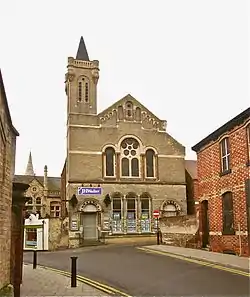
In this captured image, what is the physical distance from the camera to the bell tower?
123ft

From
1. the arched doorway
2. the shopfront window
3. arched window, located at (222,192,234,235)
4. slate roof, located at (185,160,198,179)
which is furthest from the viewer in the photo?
slate roof, located at (185,160,198,179)

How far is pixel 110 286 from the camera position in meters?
12.1

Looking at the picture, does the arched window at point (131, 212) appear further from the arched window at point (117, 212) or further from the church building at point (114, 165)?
the arched window at point (117, 212)

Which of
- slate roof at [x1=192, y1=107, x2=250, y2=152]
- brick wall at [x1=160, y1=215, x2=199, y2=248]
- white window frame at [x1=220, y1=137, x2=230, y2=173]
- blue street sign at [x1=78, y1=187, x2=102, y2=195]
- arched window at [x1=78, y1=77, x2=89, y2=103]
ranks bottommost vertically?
brick wall at [x1=160, y1=215, x2=199, y2=248]

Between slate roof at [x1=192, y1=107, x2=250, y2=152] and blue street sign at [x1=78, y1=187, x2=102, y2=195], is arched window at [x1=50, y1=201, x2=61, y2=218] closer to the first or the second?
blue street sign at [x1=78, y1=187, x2=102, y2=195]

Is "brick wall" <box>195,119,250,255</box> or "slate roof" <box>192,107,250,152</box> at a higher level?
"slate roof" <box>192,107,250,152</box>

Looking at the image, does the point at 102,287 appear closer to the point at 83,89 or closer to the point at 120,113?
the point at 120,113

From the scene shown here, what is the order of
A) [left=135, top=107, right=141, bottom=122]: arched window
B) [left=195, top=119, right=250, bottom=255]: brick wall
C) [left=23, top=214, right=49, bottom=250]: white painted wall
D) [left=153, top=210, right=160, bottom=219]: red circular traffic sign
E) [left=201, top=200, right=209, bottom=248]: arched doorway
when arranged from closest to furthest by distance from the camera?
[left=195, top=119, right=250, bottom=255]: brick wall, [left=201, top=200, right=209, bottom=248]: arched doorway, [left=23, top=214, right=49, bottom=250]: white painted wall, [left=153, top=210, right=160, bottom=219]: red circular traffic sign, [left=135, top=107, right=141, bottom=122]: arched window

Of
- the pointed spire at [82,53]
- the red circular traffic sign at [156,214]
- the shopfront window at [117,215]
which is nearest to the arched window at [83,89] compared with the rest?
the pointed spire at [82,53]

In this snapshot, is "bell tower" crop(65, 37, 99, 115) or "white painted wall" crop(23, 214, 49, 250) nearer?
"white painted wall" crop(23, 214, 49, 250)

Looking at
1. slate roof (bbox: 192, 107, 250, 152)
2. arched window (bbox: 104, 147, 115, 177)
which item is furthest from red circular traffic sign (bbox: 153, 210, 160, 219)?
slate roof (bbox: 192, 107, 250, 152)

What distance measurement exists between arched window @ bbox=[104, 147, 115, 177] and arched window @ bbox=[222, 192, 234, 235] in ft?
56.1

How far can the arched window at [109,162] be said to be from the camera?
35.9 metres

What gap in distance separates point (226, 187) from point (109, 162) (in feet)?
58.6
